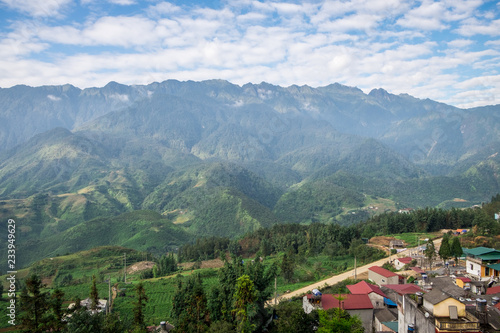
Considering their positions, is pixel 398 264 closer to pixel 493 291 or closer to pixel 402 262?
pixel 402 262

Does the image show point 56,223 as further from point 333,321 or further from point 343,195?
point 333,321

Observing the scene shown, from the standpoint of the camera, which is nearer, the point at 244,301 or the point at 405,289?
the point at 244,301

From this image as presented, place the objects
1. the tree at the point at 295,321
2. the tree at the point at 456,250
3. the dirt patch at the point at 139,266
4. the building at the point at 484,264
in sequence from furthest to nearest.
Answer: the dirt patch at the point at 139,266 < the tree at the point at 456,250 < the building at the point at 484,264 < the tree at the point at 295,321

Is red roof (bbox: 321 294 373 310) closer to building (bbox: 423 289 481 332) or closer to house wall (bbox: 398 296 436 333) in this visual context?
house wall (bbox: 398 296 436 333)

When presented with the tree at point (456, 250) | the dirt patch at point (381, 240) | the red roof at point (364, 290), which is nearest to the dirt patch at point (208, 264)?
the dirt patch at point (381, 240)

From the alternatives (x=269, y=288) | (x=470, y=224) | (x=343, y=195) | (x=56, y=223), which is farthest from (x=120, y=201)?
(x=269, y=288)

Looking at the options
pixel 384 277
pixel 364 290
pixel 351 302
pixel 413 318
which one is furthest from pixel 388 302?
pixel 413 318

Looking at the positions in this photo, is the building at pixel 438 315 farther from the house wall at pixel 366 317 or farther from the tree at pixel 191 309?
the tree at pixel 191 309
